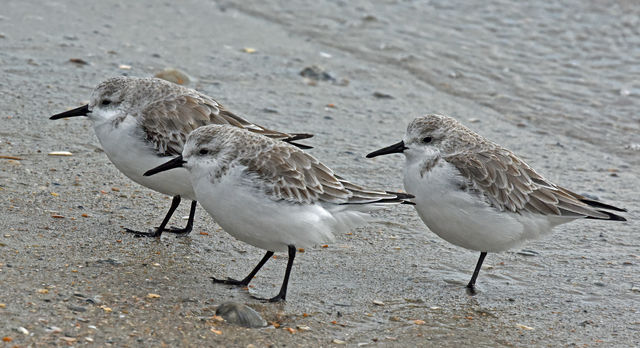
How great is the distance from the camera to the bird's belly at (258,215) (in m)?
5.00

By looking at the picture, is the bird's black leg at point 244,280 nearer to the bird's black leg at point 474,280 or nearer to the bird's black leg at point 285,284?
the bird's black leg at point 285,284

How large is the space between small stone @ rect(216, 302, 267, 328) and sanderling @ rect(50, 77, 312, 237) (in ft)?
4.02

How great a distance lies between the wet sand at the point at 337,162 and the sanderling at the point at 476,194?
40cm

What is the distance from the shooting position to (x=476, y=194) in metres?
5.61

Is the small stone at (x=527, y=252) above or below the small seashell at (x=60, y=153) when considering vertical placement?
above

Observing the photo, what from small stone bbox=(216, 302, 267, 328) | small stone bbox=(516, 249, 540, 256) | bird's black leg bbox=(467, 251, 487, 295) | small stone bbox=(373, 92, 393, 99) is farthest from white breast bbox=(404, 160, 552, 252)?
small stone bbox=(373, 92, 393, 99)

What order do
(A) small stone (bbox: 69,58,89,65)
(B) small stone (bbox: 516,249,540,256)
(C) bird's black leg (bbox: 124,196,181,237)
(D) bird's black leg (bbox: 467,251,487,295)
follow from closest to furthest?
(D) bird's black leg (bbox: 467,251,487,295) → (C) bird's black leg (bbox: 124,196,181,237) → (B) small stone (bbox: 516,249,540,256) → (A) small stone (bbox: 69,58,89,65)

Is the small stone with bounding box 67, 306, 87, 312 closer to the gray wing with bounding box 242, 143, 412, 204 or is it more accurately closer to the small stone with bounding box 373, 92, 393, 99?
the gray wing with bounding box 242, 143, 412, 204

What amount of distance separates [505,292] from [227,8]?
773 cm

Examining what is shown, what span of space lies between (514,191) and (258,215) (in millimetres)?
1862

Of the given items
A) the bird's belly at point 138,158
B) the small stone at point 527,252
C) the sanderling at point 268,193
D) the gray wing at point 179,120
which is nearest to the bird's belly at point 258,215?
the sanderling at point 268,193

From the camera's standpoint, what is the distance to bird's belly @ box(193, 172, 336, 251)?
16.4 feet

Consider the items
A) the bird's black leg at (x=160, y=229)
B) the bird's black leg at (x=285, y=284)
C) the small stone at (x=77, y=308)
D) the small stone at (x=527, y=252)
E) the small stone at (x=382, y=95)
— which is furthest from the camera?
the small stone at (x=382, y=95)

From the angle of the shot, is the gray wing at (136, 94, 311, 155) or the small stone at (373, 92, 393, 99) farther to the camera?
the small stone at (373, 92, 393, 99)
